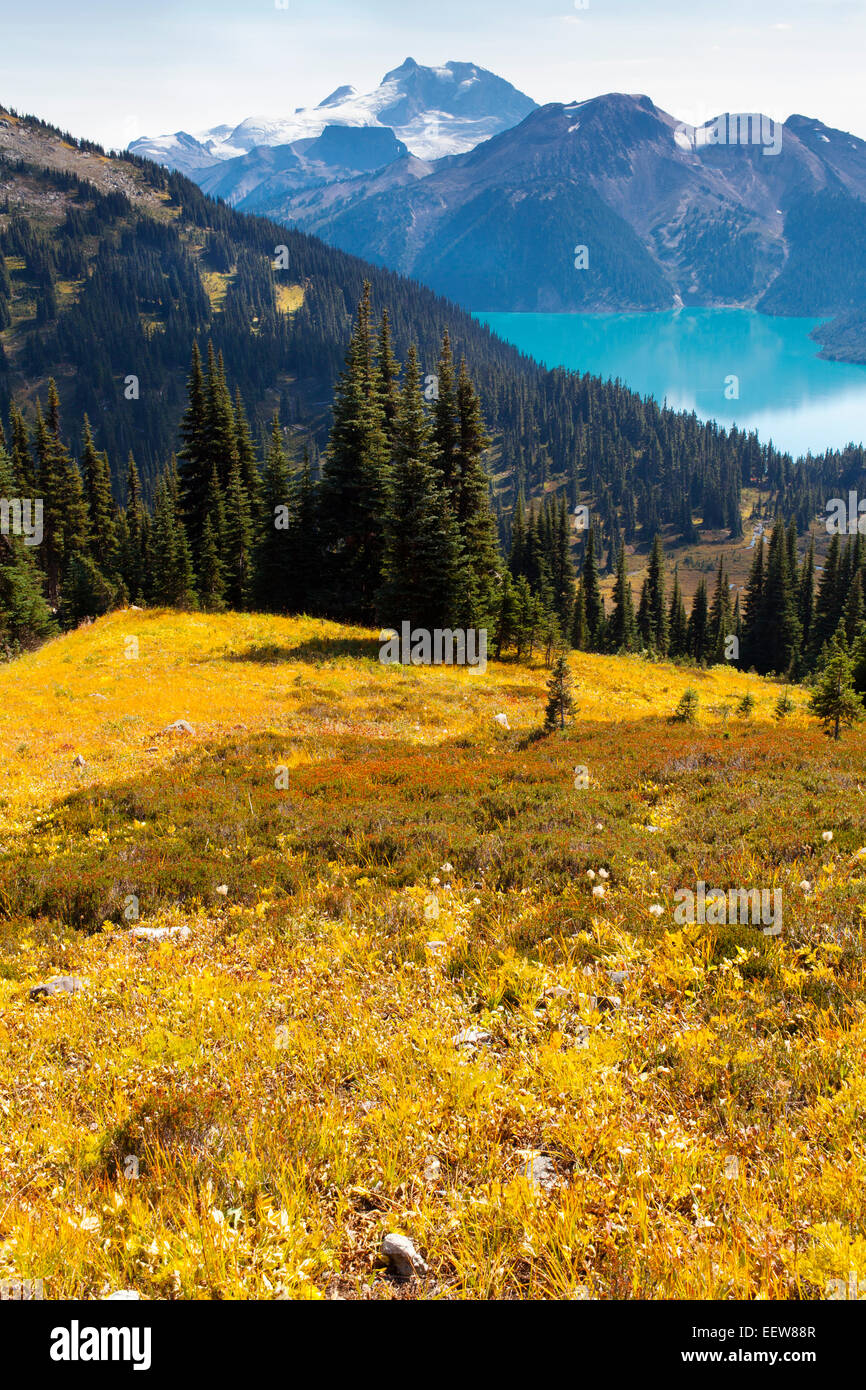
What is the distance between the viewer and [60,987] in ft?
23.2

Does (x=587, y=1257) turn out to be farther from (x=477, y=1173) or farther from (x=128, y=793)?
(x=128, y=793)

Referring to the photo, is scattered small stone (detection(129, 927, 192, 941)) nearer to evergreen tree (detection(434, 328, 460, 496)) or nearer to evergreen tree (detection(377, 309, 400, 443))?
evergreen tree (detection(434, 328, 460, 496))

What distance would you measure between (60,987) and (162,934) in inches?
53.3

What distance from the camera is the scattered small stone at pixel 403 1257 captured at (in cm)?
379

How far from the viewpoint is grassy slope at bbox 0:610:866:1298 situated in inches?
154

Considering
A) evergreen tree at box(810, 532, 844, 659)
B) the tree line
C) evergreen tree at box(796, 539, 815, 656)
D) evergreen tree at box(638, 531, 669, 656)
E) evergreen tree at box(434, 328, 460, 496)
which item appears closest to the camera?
the tree line

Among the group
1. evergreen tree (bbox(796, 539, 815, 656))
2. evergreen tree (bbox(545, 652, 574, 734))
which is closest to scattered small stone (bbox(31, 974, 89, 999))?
evergreen tree (bbox(545, 652, 574, 734))

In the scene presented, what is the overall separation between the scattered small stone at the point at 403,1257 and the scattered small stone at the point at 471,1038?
6.34 ft

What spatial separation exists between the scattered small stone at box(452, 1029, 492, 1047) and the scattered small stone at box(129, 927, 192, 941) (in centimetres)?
394

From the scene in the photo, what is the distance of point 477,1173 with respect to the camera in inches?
178

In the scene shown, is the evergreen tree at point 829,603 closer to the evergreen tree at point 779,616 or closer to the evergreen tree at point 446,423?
the evergreen tree at point 779,616
